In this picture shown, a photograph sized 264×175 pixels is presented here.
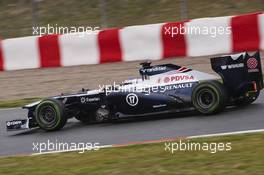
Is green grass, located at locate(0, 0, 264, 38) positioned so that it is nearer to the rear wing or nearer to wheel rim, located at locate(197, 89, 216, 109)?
the rear wing

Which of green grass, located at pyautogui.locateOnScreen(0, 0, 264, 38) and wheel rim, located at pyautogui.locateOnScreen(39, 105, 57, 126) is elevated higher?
green grass, located at pyautogui.locateOnScreen(0, 0, 264, 38)

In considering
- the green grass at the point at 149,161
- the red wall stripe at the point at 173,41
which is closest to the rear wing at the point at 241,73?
the green grass at the point at 149,161

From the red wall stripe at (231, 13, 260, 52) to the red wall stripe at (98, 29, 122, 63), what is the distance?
219cm

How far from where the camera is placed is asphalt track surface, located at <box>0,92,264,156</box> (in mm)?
7371

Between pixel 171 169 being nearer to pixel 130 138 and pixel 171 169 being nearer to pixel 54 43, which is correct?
pixel 130 138

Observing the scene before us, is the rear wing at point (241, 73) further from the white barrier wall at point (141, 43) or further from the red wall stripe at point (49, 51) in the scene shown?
the red wall stripe at point (49, 51)

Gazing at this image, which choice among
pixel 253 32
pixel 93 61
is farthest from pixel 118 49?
pixel 253 32

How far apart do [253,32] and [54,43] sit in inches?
148

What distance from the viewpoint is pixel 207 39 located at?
39.7ft

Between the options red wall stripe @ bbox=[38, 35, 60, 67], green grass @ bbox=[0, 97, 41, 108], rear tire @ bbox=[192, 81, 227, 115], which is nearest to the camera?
rear tire @ bbox=[192, 81, 227, 115]

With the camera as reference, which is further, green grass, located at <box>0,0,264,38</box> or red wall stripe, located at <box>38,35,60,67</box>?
green grass, located at <box>0,0,264,38</box>

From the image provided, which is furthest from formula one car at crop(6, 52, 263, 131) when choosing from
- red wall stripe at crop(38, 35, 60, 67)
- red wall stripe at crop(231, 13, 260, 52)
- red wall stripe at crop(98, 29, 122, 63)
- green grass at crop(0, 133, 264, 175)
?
red wall stripe at crop(38, 35, 60, 67)

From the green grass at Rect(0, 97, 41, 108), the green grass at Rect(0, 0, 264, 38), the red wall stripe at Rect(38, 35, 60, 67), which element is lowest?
the green grass at Rect(0, 97, 41, 108)

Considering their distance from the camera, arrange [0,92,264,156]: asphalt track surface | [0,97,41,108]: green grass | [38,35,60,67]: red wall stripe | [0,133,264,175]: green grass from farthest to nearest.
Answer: [38,35,60,67]: red wall stripe, [0,97,41,108]: green grass, [0,92,264,156]: asphalt track surface, [0,133,264,175]: green grass
